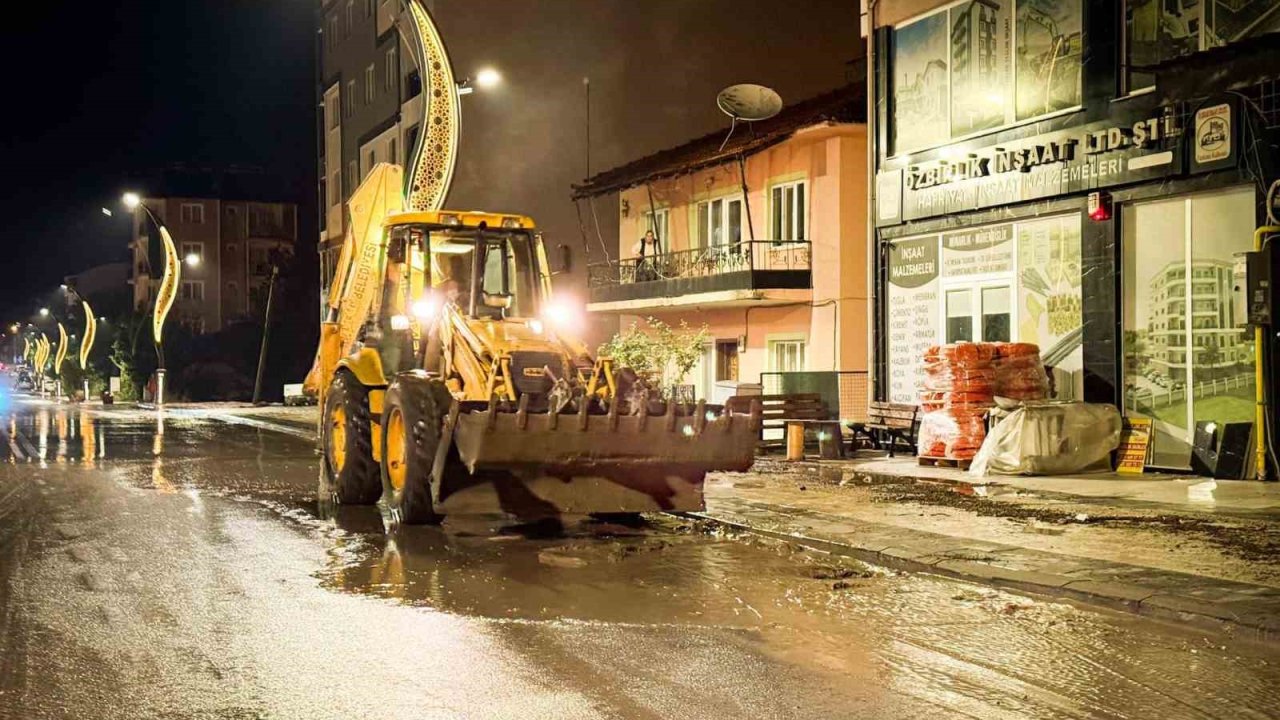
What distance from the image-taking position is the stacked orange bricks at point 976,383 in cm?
1820

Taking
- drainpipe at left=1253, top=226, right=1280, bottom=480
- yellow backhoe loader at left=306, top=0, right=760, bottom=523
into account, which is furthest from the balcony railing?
yellow backhoe loader at left=306, top=0, right=760, bottom=523

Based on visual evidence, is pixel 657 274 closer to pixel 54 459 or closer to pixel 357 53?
pixel 54 459

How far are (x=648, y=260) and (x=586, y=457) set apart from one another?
2077 centimetres

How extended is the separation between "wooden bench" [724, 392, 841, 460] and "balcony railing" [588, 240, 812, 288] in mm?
5174

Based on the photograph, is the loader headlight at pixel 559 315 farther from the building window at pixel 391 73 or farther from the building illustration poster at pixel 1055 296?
the building window at pixel 391 73

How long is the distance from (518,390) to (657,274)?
19807 mm

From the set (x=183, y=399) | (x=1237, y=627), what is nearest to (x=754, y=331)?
(x=1237, y=627)

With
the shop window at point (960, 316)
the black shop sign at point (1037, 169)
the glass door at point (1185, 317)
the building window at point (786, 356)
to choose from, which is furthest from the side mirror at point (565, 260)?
the building window at point (786, 356)

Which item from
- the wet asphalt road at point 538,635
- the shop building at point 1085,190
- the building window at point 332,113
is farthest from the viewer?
the building window at point 332,113

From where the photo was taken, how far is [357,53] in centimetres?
4756

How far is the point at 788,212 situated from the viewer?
28.5 meters

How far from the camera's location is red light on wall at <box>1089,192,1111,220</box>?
1786cm

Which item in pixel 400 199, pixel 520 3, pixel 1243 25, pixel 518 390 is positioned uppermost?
pixel 520 3

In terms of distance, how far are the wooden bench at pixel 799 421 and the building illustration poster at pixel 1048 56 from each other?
5838 millimetres
